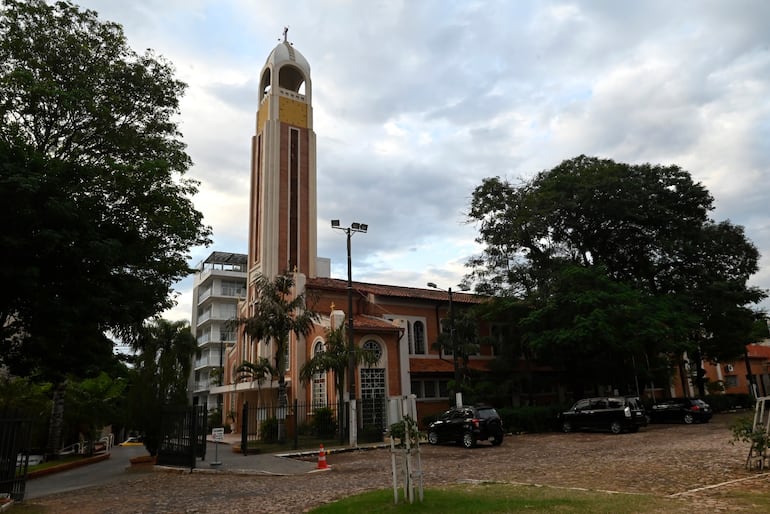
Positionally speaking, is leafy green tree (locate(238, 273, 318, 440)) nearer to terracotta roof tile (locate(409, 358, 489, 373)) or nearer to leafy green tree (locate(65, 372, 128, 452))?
leafy green tree (locate(65, 372, 128, 452))

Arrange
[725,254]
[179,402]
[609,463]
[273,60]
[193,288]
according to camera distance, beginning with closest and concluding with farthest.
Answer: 1. [609,463]
2. [179,402]
3. [725,254]
4. [273,60]
5. [193,288]

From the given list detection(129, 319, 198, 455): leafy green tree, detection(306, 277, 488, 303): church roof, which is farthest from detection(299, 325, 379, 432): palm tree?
detection(306, 277, 488, 303): church roof

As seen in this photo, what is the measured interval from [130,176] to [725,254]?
33.3 metres

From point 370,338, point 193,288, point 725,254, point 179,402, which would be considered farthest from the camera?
point 193,288

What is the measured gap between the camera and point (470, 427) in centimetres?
2147

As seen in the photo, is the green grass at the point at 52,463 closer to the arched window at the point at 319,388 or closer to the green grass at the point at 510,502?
the arched window at the point at 319,388

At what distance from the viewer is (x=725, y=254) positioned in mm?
33094

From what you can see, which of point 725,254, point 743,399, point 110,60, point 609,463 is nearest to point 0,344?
point 110,60

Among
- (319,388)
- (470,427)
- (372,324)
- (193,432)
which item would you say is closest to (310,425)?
(319,388)

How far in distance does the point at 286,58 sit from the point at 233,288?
103 feet

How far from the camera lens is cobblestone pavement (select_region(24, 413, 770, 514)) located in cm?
1029

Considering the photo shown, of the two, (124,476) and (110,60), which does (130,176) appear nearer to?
(110,60)

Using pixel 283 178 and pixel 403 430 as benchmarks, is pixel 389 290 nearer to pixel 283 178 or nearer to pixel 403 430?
pixel 283 178

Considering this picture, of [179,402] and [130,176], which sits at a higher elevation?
[130,176]
